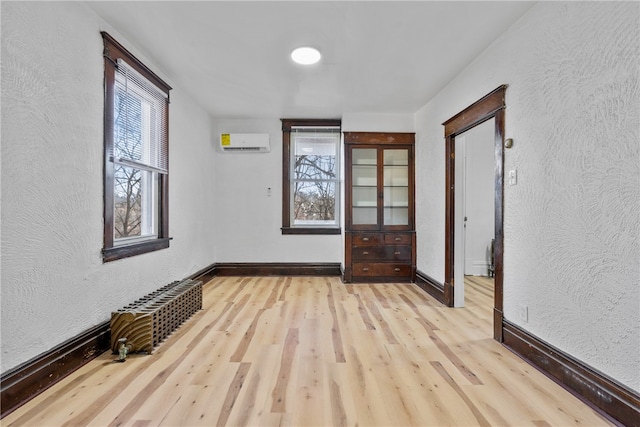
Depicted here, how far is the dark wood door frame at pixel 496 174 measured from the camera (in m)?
2.41

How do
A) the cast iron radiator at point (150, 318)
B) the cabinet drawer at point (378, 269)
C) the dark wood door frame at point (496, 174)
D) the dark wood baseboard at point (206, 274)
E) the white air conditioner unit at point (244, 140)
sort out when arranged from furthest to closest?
the white air conditioner unit at point (244, 140)
the cabinet drawer at point (378, 269)
the dark wood baseboard at point (206, 274)
the dark wood door frame at point (496, 174)
the cast iron radiator at point (150, 318)

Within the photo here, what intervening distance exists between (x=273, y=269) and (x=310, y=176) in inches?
62.9

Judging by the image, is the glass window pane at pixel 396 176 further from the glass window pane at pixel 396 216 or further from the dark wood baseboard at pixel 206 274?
the dark wood baseboard at pixel 206 274

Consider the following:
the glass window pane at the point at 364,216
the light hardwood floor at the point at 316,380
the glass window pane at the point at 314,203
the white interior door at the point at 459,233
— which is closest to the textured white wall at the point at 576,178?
the light hardwood floor at the point at 316,380

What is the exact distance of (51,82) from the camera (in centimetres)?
180

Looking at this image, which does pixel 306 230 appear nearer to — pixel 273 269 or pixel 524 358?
pixel 273 269

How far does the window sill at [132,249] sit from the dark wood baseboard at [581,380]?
3.06m

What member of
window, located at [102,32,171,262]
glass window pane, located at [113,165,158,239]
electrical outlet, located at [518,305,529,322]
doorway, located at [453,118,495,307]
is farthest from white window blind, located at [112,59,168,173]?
doorway, located at [453,118,495,307]

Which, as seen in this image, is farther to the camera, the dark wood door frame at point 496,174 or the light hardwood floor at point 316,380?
the dark wood door frame at point 496,174

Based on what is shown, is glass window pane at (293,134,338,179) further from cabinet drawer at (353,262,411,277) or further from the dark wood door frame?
the dark wood door frame

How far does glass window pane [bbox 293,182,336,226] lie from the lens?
491 centimetres

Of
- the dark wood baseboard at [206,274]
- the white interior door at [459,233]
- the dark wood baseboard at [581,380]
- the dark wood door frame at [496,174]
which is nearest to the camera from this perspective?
the dark wood baseboard at [581,380]

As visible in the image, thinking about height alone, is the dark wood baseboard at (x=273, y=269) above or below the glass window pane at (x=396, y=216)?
below

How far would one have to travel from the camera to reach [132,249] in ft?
8.42
